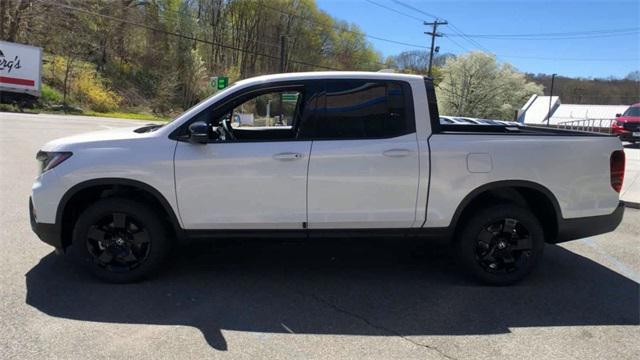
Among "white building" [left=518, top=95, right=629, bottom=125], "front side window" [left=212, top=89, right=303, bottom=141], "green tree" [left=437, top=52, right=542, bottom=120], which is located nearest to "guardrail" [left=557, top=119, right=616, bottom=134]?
"green tree" [left=437, top=52, right=542, bottom=120]

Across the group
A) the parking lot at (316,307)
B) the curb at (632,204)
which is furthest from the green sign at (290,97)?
the curb at (632,204)

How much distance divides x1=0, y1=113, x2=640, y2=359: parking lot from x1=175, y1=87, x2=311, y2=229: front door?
55 centimetres

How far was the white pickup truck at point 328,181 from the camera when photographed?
13.6ft

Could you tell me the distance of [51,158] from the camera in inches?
166

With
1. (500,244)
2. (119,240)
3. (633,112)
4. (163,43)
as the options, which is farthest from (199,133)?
(163,43)

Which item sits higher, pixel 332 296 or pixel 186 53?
pixel 186 53

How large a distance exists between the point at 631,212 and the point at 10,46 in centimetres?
3328

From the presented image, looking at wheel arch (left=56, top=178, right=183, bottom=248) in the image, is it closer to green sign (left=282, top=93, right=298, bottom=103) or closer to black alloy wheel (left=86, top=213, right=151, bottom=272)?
black alloy wheel (left=86, top=213, right=151, bottom=272)

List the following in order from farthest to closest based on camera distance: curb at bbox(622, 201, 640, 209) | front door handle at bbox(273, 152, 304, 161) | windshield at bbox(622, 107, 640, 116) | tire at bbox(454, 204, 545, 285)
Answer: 1. windshield at bbox(622, 107, 640, 116)
2. curb at bbox(622, 201, 640, 209)
3. tire at bbox(454, 204, 545, 285)
4. front door handle at bbox(273, 152, 304, 161)

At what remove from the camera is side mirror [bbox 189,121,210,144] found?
403 cm

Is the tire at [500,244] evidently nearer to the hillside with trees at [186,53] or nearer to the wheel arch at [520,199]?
the wheel arch at [520,199]

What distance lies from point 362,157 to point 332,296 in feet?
4.01

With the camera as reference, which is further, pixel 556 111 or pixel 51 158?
pixel 556 111

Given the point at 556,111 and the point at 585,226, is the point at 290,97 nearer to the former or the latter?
the point at 585,226
